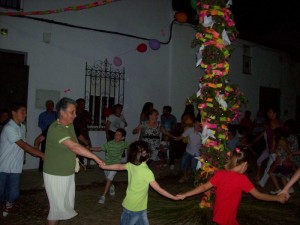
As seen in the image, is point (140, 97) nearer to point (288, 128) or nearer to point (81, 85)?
point (81, 85)

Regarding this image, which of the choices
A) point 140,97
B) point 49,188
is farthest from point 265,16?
point 49,188

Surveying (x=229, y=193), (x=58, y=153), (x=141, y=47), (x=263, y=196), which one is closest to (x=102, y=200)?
(x=58, y=153)

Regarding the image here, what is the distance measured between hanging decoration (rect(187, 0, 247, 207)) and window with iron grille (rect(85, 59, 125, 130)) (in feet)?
18.7

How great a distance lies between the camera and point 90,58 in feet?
35.7

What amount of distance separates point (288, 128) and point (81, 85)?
6358mm

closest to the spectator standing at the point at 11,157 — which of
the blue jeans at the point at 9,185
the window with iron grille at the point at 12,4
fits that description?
the blue jeans at the point at 9,185

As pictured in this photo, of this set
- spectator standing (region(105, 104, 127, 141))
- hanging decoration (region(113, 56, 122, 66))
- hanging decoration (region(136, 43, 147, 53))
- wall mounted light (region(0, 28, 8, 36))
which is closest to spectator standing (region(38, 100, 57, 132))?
spectator standing (region(105, 104, 127, 141))

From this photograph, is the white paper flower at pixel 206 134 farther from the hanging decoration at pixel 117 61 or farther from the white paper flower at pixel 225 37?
the hanging decoration at pixel 117 61

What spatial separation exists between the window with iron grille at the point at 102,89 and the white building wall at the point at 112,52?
0.20 meters

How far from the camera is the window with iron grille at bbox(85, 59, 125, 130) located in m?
10.9

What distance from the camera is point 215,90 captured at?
Result: 567cm

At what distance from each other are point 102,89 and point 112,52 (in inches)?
52.3

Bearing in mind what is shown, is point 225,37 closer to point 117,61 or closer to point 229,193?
point 229,193

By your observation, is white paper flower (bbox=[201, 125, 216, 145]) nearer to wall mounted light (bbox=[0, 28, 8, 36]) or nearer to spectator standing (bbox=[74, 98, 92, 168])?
spectator standing (bbox=[74, 98, 92, 168])
